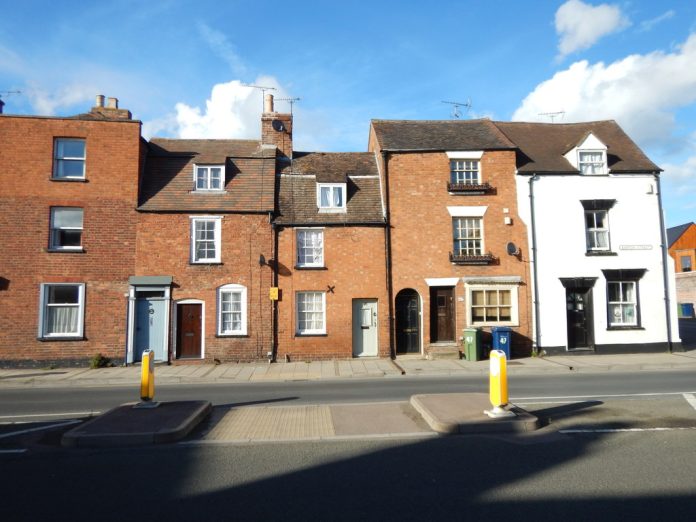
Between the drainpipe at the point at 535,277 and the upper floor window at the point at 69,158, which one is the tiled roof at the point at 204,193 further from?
the drainpipe at the point at 535,277

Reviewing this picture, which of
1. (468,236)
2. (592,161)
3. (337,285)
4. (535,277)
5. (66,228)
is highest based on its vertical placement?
(592,161)

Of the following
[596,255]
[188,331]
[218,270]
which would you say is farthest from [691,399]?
[188,331]

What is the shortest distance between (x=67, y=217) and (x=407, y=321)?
12.8m

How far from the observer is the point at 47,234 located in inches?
682

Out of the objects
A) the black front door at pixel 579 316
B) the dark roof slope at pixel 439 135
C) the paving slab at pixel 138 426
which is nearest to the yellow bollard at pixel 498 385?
the paving slab at pixel 138 426

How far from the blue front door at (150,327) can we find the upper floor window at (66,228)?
3098 mm

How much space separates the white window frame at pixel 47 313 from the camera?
17047 mm

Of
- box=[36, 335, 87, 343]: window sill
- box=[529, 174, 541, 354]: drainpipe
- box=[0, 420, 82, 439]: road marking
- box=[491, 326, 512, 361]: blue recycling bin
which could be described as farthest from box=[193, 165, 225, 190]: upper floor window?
box=[529, 174, 541, 354]: drainpipe

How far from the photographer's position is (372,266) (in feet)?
60.5

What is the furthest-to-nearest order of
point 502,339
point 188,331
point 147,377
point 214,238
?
point 214,238, point 188,331, point 502,339, point 147,377

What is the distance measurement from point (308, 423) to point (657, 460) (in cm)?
487

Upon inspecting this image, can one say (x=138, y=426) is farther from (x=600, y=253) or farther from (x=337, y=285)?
(x=600, y=253)

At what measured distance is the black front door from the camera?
18.7 m

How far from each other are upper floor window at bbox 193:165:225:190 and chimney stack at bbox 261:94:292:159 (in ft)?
9.49
